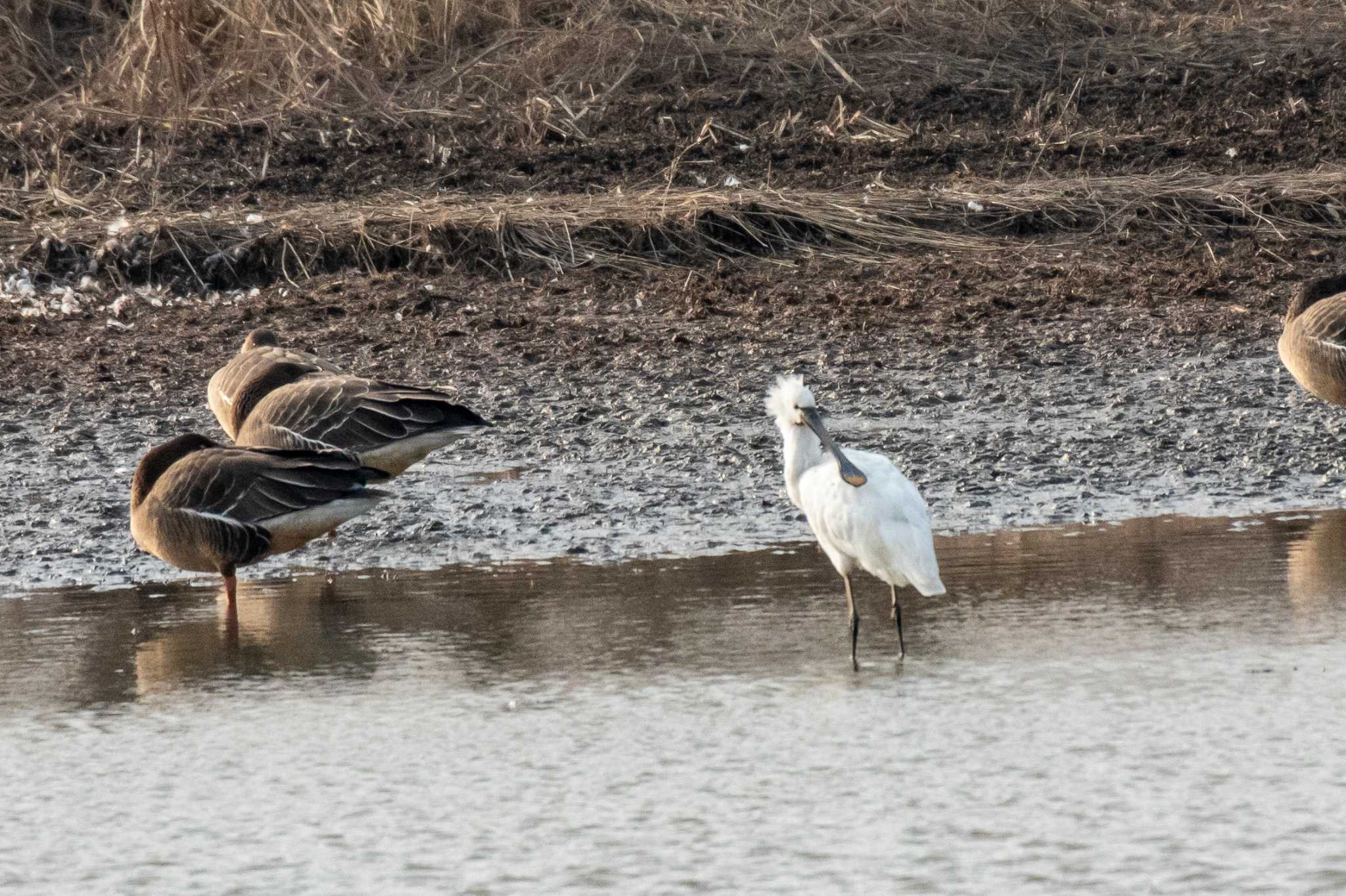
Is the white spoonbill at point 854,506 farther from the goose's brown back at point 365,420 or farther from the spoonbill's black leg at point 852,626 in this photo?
the goose's brown back at point 365,420

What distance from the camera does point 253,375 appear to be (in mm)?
9211

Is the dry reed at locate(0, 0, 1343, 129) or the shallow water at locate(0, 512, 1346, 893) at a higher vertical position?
the dry reed at locate(0, 0, 1343, 129)

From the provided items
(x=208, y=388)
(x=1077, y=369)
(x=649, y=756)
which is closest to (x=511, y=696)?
(x=649, y=756)

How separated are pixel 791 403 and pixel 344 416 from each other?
9.51 ft

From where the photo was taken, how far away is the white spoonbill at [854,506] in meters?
5.99

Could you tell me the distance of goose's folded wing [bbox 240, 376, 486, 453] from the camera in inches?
336

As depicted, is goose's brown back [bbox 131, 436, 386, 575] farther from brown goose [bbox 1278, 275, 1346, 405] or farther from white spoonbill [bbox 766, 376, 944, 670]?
brown goose [bbox 1278, 275, 1346, 405]

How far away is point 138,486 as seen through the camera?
25.1 feet

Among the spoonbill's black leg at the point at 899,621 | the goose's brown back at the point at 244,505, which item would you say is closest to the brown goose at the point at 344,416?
the goose's brown back at the point at 244,505

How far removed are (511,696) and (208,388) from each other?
14.2ft

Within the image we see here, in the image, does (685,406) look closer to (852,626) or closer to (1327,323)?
(1327,323)

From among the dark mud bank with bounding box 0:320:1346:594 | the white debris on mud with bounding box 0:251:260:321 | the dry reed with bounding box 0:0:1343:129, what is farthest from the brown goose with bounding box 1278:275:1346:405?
the dry reed with bounding box 0:0:1343:129

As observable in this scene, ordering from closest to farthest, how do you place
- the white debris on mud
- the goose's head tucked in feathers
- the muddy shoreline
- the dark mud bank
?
the goose's head tucked in feathers, the dark mud bank, the muddy shoreline, the white debris on mud

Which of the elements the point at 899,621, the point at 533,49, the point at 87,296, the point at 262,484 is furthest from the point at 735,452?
the point at 533,49
